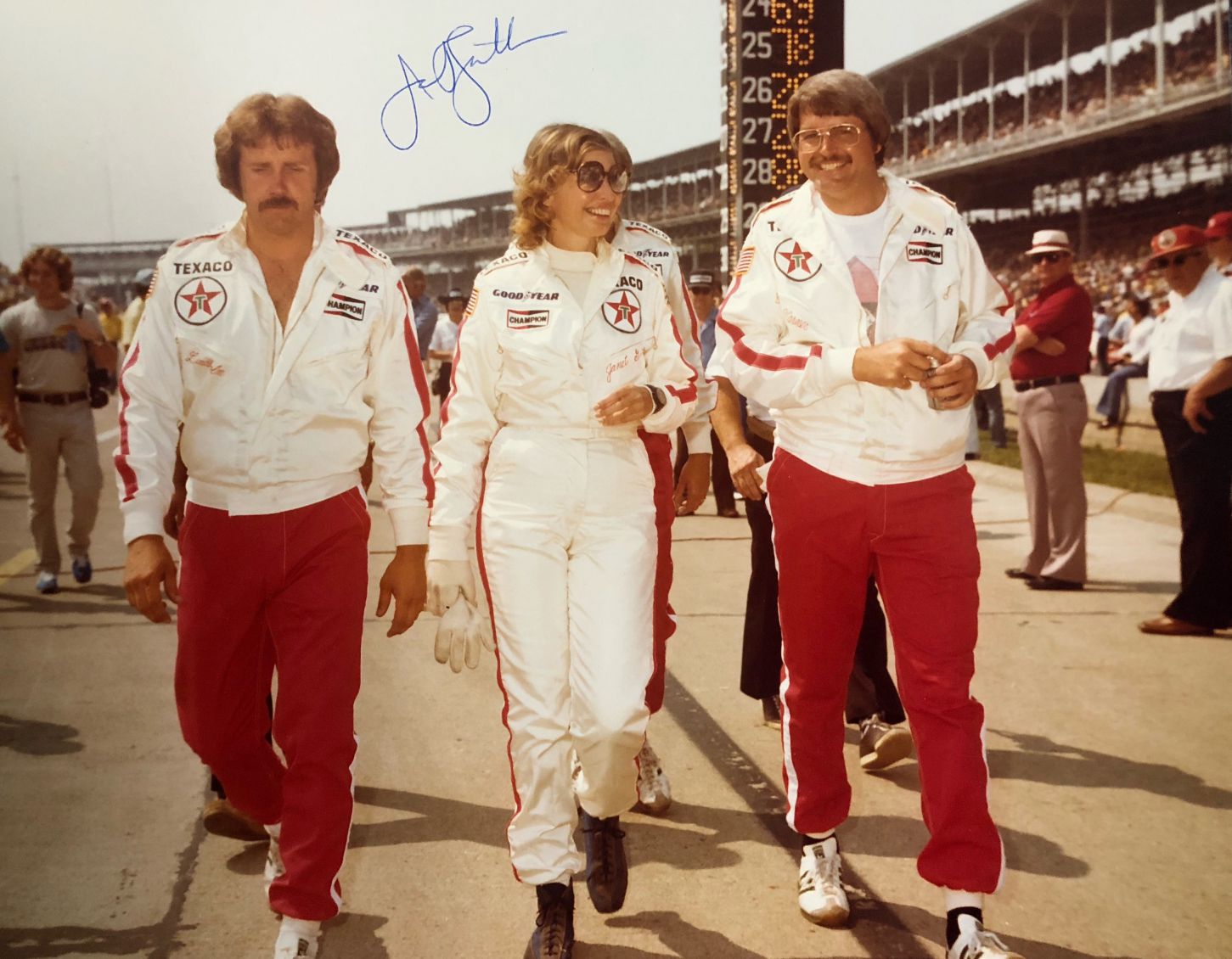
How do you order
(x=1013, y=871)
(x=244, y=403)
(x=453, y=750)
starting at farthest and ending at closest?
(x=453, y=750) → (x=1013, y=871) → (x=244, y=403)

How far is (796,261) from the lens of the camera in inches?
141

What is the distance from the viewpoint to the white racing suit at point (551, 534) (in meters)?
3.39

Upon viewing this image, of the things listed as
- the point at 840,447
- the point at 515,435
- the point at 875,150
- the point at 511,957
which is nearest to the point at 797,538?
the point at 840,447

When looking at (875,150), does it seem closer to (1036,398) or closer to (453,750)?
(453,750)

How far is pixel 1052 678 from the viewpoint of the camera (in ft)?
19.8

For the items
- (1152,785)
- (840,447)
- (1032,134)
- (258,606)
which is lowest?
(1152,785)

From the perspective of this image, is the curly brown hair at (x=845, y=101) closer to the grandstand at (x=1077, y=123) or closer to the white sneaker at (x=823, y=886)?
the white sneaker at (x=823, y=886)

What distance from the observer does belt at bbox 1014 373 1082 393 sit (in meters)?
7.74

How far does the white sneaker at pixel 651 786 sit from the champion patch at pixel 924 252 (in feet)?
6.27

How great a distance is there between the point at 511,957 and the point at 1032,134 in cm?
3772

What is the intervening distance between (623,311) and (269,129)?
1.05 metres

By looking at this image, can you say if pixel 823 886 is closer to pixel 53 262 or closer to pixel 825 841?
pixel 825 841

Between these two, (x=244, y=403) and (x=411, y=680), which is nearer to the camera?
(x=244, y=403)

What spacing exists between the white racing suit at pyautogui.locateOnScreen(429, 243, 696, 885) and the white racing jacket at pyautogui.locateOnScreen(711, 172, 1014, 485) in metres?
0.45
